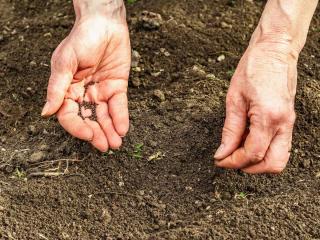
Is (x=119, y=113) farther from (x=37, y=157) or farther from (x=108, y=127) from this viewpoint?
(x=37, y=157)

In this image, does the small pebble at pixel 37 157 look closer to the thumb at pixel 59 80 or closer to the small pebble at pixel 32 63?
the thumb at pixel 59 80

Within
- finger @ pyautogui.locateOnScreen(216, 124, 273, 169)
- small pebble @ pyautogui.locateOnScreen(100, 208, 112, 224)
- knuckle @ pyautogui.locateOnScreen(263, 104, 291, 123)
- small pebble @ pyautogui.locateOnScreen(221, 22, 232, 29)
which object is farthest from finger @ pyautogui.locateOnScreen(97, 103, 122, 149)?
small pebble @ pyautogui.locateOnScreen(221, 22, 232, 29)

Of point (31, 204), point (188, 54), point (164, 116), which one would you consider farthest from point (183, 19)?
point (31, 204)

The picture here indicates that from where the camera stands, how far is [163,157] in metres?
2.73

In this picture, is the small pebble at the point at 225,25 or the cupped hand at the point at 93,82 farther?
the small pebble at the point at 225,25

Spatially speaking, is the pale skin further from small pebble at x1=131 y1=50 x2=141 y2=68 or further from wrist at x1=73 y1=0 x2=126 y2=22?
small pebble at x1=131 y1=50 x2=141 y2=68

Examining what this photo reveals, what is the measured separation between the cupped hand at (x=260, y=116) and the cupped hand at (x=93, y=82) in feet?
1.56

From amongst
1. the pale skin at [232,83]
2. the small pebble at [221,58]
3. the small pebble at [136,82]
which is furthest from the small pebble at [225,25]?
the pale skin at [232,83]

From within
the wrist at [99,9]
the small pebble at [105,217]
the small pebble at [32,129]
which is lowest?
the small pebble at [32,129]

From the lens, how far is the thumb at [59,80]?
2.44m

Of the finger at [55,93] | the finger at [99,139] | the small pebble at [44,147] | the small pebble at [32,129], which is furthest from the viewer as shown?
the small pebble at [32,129]

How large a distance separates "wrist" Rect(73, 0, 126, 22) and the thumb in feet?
0.99

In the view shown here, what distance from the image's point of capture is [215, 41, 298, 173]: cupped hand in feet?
7.48

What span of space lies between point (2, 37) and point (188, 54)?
1.03 metres
